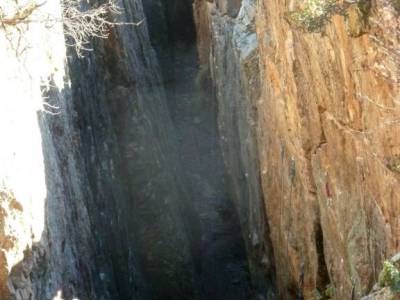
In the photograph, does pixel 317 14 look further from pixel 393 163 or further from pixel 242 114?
pixel 242 114

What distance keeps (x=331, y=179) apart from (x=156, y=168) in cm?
1118

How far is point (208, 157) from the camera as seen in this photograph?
26516 mm

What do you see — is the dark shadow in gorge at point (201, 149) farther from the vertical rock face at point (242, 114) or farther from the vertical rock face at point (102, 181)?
the vertical rock face at point (242, 114)

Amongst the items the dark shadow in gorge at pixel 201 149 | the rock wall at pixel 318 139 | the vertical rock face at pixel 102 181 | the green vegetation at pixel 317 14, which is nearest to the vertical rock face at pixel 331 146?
the rock wall at pixel 318 139

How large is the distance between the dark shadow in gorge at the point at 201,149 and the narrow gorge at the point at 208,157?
0.08 m

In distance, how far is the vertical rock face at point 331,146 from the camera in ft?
28.5

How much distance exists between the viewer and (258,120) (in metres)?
16.6

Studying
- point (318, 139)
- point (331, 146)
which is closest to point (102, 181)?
point (318, 139)

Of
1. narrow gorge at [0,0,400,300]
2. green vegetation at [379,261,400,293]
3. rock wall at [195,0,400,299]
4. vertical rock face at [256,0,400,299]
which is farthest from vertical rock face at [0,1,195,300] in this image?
green vegetation at [379,261,400,293]

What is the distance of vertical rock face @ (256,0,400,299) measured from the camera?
28.5ft

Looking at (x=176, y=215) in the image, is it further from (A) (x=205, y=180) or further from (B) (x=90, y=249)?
(B) (x=90, y=249)

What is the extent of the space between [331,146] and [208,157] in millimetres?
15561

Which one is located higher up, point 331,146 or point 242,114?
point 331,146

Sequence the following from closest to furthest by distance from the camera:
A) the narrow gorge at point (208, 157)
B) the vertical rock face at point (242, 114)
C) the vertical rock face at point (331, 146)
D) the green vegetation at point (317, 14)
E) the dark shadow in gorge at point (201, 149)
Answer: the vertical rock face at point (331, 146), the green vegetation at point (317, 14), the narrow gorge at point (208, 157), the vertical rock face at point (242, 114), the dark shadow in gorge at point (201, 149)
